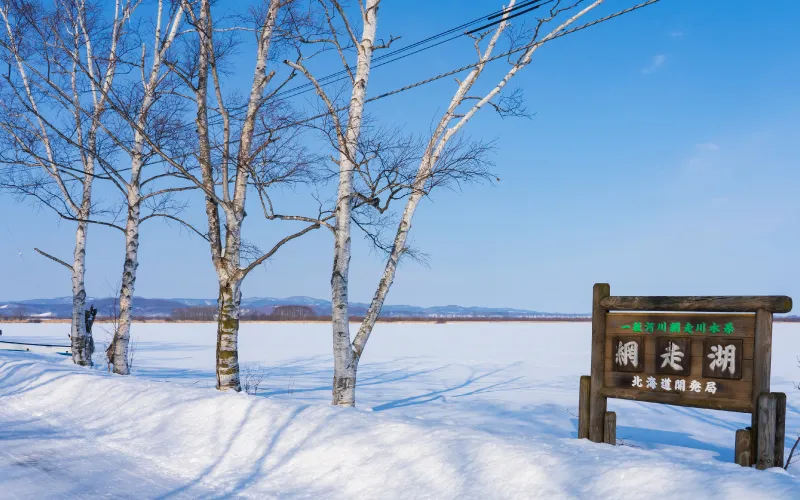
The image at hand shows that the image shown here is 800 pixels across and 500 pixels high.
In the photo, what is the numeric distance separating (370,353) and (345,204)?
21.8 meters

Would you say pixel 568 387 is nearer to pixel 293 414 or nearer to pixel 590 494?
pixel 293 414

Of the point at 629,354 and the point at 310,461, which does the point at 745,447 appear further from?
the point at 310,461

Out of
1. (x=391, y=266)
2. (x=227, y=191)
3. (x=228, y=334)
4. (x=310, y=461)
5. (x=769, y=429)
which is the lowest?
(x=310, y=461)

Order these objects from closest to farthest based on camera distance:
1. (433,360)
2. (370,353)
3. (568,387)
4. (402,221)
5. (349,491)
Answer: (349,491) < (402,221) < (568,387) < (433,360) < (370,353)

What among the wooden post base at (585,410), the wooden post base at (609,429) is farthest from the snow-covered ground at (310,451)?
the wooden post base at (585,410)

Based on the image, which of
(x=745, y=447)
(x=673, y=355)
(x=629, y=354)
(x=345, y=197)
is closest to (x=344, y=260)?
(x=345, y=197)

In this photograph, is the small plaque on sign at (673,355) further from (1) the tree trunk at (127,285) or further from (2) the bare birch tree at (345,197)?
(1) the tree trunk at (127,285)

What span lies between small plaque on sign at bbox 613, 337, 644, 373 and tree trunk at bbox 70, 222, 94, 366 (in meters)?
14.7

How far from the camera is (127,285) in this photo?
15.2 meters

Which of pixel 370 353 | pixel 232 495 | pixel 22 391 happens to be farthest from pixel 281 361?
pixel 232 495

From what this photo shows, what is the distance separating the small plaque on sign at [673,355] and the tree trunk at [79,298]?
15.2m

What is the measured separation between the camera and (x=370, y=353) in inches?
1223

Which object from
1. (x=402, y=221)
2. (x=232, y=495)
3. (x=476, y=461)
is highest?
(x=402, y=221)

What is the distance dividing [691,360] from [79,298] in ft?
51.4
